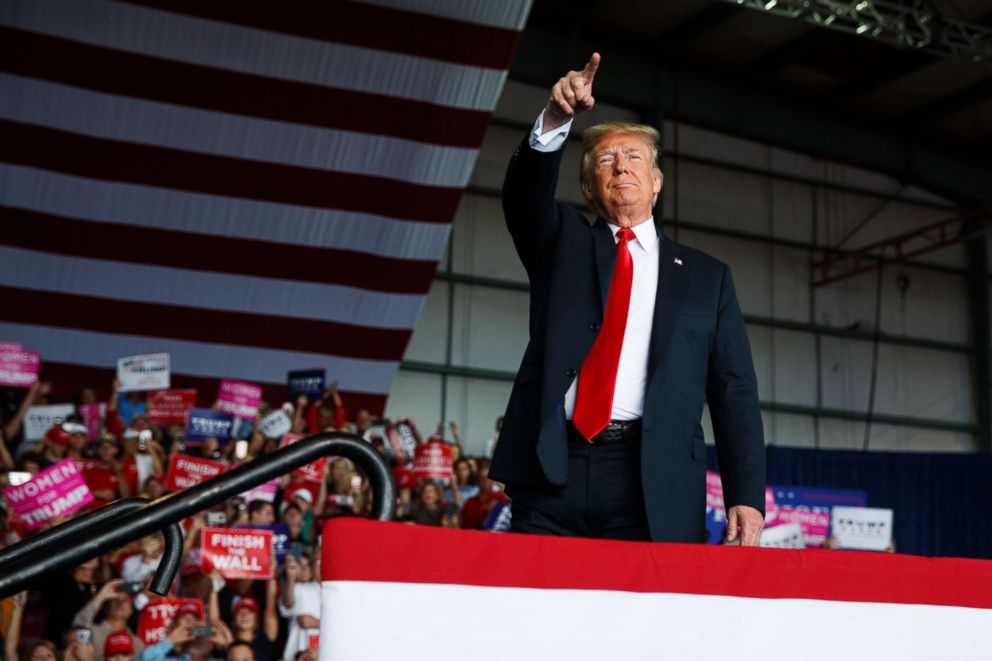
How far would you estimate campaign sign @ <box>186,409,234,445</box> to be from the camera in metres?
7.37

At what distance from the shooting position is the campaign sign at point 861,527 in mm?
8938

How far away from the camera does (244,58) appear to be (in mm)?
8383

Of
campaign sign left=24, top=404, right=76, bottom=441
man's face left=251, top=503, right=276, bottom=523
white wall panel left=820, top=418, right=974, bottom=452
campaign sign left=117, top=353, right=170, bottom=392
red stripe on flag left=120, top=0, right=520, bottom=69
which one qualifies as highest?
red stripe on flag left=120, top=0, right=520, bottom=69

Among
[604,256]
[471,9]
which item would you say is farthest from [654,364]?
[471,9]

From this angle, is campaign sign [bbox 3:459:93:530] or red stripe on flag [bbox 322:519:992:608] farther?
campaign sign [bbox 3:459:93:530]

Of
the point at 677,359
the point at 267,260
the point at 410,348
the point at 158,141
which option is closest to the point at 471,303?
the point at 410,348

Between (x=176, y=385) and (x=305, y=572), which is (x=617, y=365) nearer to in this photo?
(x=305, y=572)

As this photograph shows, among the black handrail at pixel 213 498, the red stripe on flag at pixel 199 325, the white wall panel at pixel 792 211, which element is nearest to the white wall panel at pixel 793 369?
the white wall panel at pixel 792 211

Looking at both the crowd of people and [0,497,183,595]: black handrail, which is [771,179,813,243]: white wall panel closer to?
the crowd of people

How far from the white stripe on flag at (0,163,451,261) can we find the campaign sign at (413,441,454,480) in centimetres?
196

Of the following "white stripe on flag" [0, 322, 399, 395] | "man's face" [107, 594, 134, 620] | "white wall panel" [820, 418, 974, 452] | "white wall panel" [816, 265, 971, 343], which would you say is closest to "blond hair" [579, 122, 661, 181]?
"man's face" [107, 594, 134, 620]

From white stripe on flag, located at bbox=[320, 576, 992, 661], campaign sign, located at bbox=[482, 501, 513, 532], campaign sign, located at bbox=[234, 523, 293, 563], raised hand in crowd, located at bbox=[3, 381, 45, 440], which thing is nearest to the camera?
white stripe on flag, located at bbox=[320, 576, 992, 661]

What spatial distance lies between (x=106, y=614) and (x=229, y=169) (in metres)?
4.36

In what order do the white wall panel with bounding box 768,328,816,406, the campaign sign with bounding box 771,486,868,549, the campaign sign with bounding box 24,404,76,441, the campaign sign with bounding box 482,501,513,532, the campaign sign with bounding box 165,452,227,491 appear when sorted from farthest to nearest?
1. the white wall panel with bounding box 768,328,816,406
2. the campaign sign with bounding box 771,486,868,549
3. the campaign sign with bounding box 24,404,76,441
4. the campaign sign with bounding box 482,501,513,532
5. the campaign sign with bounding box 165,452,227,491
